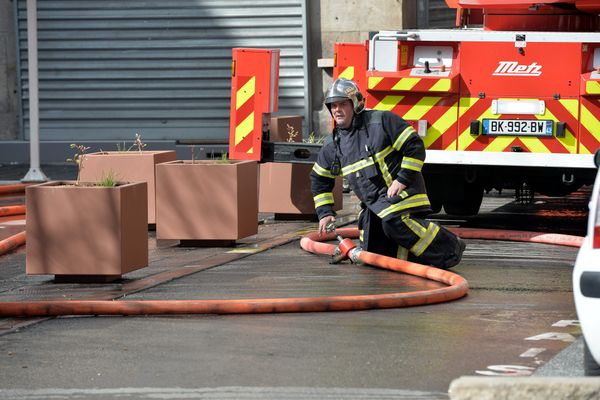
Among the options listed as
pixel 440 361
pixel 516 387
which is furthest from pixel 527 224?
pixel 516 387

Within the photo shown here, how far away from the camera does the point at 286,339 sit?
272 inches

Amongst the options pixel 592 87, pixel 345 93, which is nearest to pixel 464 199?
pixel 592 87

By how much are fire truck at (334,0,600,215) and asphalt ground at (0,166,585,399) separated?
1494 mm

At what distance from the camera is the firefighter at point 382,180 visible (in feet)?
31.1

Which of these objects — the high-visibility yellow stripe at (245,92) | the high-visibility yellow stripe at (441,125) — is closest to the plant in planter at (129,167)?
the high-visibility yellow stripe at (245,92)

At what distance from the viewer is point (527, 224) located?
1268 cm

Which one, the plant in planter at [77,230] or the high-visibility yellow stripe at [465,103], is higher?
the high-visibility yellow stripe at [465,103]

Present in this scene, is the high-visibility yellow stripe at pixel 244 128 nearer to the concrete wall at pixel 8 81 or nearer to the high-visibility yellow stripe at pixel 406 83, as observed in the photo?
the high-visibility yellow stripe at pixel 406 83

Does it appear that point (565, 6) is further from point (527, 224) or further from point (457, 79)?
point (527, 224)

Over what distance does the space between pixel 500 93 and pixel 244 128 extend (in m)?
2.75

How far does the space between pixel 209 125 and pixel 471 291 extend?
39.7 ft

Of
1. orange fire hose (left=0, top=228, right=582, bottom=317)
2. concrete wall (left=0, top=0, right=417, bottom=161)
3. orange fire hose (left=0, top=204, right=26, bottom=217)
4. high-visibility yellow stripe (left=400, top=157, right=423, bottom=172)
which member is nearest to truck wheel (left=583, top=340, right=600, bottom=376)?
orange fire hose (left=0, top=228, right=582, bottom=317)

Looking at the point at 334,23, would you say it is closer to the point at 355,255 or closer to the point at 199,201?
the point at 199,201

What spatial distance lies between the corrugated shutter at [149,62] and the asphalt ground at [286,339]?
10224mm
